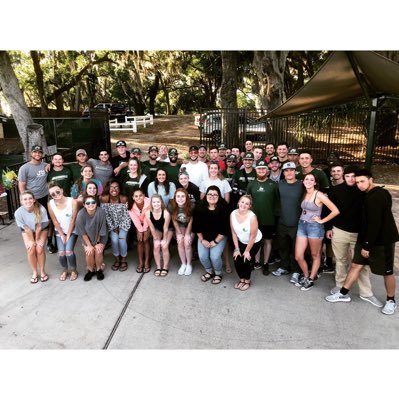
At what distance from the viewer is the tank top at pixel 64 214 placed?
470 cm

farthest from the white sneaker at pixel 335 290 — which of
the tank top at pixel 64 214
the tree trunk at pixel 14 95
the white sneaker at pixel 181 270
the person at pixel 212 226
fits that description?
the tree trunk at pixel 14 95

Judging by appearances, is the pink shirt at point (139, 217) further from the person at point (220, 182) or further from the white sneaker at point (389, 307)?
the white sneaker at point (389, 307)

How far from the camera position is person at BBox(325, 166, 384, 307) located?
4039mm

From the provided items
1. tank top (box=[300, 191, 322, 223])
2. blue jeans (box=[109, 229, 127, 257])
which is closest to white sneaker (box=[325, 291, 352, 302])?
tank top (box=[300, 191, 322, 223])

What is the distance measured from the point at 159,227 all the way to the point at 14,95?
7022 mm

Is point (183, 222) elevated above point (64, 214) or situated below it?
below

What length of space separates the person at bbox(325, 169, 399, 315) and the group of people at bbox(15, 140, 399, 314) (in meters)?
0.01

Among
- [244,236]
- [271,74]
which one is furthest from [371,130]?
[271,74]

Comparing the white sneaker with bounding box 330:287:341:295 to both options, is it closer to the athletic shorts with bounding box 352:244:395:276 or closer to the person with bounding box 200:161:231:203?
the athletic shorts with bounding box 352:244:395:276

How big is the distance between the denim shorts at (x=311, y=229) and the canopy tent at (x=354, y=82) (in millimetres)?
1235

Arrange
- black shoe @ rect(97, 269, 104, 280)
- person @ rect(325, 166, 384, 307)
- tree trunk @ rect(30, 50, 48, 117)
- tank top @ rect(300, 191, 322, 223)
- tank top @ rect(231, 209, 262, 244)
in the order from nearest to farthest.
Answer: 1. person @ rect(325, 166, 384, 307)
2. tank top @ rect(300, 191, 322, 223)
3. tank top @ rect(231, 209, 262, 244)
4. black shoe @ rect(97, 269, 104, 280)
5. tree trunk @ rect(30, 50, 48, 117)

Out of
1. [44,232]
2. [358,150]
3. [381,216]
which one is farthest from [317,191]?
[358,150]

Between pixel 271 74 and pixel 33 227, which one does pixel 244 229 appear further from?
pixel 271 74

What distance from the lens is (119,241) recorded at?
5.00m
